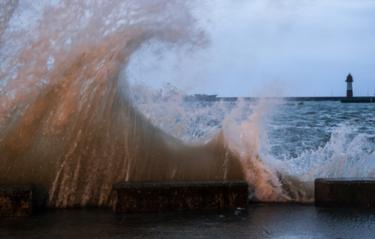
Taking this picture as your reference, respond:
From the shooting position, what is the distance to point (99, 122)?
6.91 meters

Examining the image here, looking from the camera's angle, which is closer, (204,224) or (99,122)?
(204,224)

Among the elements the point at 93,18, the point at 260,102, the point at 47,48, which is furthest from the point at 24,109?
the point at 260,102

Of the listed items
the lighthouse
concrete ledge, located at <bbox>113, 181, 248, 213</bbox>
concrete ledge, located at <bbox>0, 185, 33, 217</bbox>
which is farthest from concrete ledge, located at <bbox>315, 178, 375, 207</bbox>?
the lighthouse

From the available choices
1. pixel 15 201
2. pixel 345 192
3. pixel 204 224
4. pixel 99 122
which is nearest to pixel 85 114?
pixel 99 122

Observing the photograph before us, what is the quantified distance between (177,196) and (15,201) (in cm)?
162

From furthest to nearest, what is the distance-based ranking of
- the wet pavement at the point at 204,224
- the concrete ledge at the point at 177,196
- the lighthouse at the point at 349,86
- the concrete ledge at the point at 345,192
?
the lighthouse at the point at 349,86
the concrete ledge at the point at 345,192
the concrete ledge at the point at 177,196
the wet pavement at the point at 204,224

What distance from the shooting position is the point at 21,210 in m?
5.83

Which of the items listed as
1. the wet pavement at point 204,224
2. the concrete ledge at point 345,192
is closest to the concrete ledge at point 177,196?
the wet pavement at point 204,224

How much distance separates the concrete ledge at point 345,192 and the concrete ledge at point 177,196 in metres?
0.84

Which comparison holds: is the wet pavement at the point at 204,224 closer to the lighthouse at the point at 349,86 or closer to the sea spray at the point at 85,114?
the sea spray at the point at 85,114

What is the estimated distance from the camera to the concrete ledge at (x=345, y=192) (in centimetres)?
616

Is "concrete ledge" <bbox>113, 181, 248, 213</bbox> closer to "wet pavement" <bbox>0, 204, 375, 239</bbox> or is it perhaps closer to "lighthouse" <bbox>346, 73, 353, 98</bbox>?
"wet pavement" <bbox>0, 204, 375, 239</bbox>

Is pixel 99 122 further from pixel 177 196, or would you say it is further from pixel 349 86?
pixel 349 86

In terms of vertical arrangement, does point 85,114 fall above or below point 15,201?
above
